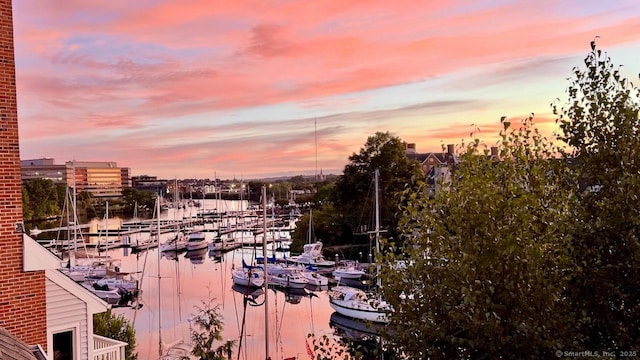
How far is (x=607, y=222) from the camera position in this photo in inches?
270

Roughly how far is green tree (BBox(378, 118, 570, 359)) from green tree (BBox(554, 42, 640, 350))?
363 millimetres

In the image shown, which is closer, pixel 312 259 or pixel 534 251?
pixel 534 251

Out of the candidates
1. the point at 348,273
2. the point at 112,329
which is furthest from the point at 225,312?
the point at 112,329

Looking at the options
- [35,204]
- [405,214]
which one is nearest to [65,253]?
[405,214]

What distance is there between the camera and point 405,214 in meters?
7.83

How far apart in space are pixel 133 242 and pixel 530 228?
80224 millimetres

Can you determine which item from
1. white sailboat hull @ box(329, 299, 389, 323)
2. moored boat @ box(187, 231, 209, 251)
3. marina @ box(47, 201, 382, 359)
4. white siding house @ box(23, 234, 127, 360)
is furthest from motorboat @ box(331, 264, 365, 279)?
white siding house @ box(23, 234, 127, 360)

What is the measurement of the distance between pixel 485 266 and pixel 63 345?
9.26 meters

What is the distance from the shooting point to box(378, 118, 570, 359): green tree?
660 cm

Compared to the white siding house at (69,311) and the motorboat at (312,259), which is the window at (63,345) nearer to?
the white siding house at (69,311)

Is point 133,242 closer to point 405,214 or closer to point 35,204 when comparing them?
point 35,204

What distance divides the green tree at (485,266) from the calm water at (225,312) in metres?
16.7

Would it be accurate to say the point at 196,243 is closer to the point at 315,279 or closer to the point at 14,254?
the point at 315,279

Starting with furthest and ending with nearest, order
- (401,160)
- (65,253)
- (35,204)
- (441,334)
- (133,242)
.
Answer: (35,204), (133,242), (401,160), (65,253), (441,334)
